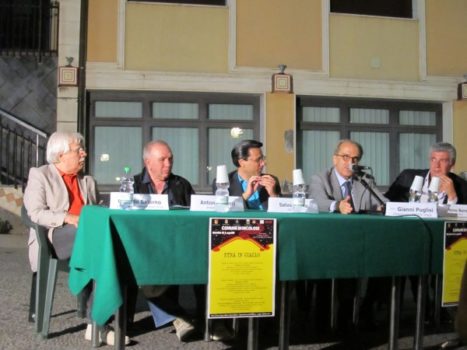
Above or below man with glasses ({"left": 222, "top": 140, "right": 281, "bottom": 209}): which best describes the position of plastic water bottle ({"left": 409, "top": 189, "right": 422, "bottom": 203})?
below

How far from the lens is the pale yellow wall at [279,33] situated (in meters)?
11.5

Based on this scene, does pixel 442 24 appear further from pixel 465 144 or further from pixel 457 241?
pixel 457 241

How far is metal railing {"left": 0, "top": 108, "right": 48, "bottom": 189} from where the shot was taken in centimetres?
1119

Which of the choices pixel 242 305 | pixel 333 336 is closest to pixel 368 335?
pixel 333 336

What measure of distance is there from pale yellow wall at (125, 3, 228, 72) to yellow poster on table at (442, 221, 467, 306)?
819 cm

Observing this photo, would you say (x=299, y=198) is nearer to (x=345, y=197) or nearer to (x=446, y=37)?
(x=345, y=197)

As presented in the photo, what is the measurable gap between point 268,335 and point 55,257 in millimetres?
1681

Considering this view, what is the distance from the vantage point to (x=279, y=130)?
11578 millimetres

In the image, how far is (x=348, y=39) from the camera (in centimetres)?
1191

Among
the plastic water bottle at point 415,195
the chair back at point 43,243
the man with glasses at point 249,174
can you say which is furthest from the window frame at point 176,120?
the plastic water bottle at point 415,195

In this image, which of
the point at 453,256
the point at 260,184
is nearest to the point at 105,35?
the point at 260,184

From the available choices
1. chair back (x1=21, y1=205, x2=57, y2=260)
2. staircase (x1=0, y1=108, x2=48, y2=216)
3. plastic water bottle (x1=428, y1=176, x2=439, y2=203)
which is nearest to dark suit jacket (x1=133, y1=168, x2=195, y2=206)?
chair back (x1=21, y1=205, x2=57, y2=260)

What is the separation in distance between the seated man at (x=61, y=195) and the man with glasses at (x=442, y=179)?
2.62 m

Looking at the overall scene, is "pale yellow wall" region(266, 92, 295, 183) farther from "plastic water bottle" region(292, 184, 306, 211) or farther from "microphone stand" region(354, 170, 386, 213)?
"plastic water bottle" region(292, 184, 306, 211)
